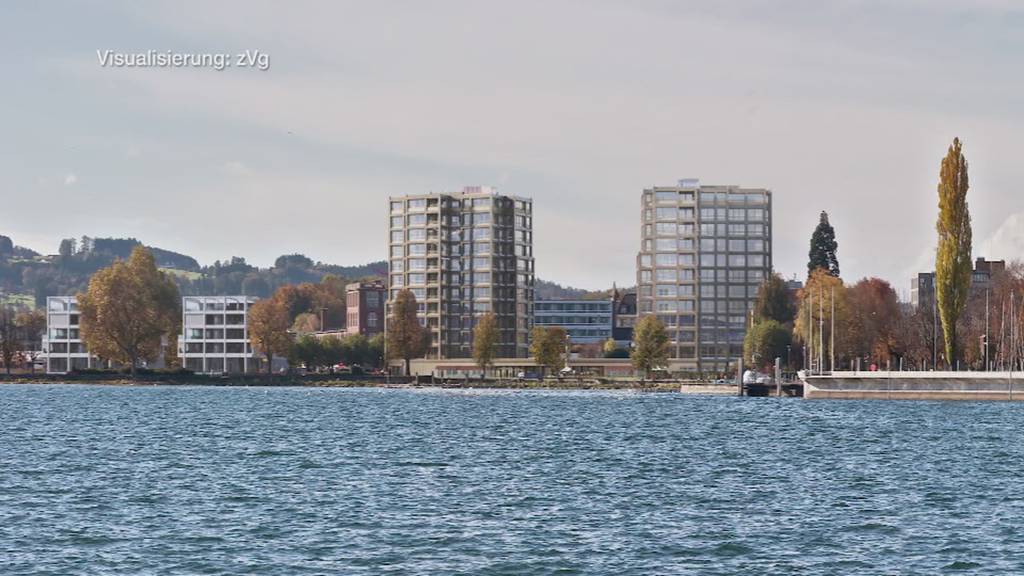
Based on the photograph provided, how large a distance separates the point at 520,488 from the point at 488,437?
41.1m

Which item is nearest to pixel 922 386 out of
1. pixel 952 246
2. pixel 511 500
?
pixel 952 246

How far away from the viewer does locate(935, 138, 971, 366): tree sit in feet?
589

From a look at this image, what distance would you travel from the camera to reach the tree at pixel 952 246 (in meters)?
180

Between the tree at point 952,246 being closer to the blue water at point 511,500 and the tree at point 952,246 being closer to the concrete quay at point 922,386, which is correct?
the concrete quay at point 922,386

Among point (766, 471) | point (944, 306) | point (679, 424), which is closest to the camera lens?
point (766, 471)

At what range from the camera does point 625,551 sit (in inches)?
1988

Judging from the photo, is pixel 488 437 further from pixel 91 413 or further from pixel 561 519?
pixel 91 413

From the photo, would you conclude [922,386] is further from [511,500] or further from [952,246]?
[511,500]

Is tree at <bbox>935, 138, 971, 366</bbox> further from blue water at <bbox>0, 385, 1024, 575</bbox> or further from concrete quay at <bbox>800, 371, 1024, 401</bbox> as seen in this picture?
blue water at <bbox>0, 385, 1024, 575</bbox>

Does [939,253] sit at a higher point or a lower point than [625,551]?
higher

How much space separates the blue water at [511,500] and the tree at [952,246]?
5510 cm

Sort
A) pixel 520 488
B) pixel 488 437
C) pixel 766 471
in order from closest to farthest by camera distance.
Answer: pixel 520 488
pixel 766 471
pixel 488 437

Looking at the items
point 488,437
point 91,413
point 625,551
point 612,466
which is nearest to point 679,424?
point 488,437

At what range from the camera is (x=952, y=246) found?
181 m
